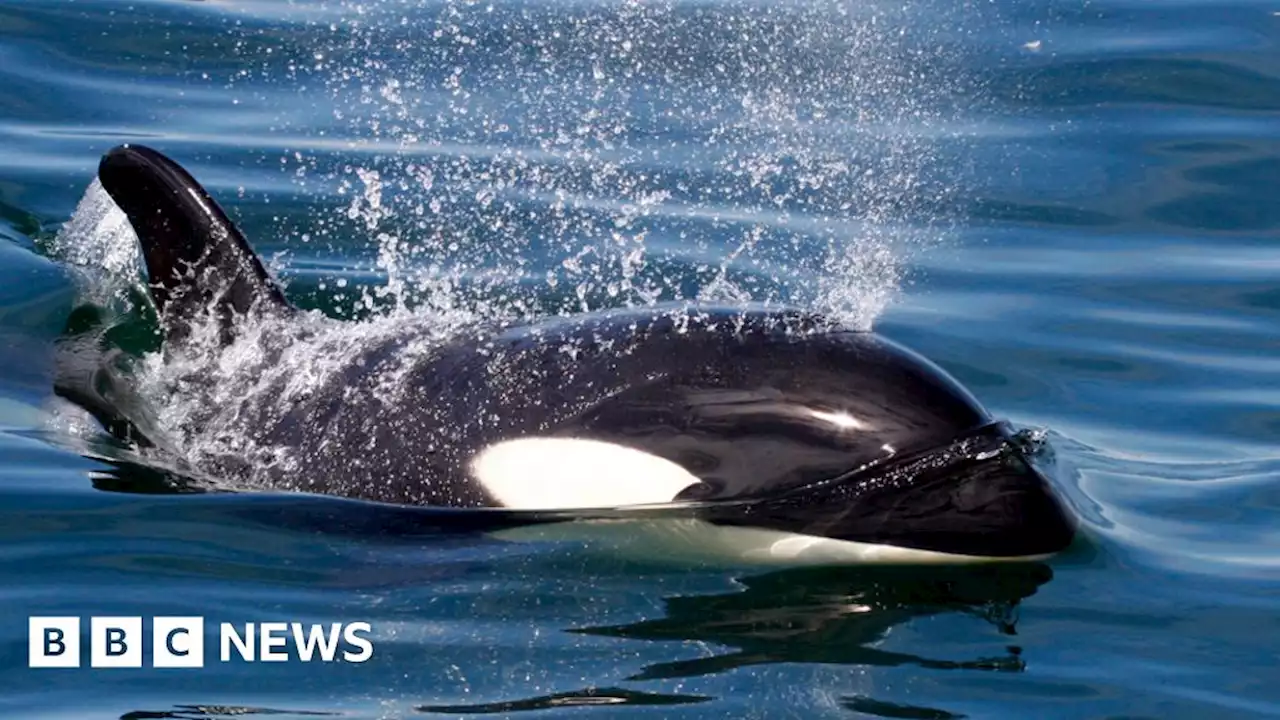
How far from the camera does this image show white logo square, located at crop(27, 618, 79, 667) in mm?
5918

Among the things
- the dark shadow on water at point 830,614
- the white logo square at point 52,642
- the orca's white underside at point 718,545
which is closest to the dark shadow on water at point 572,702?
the dark shadow on water at point 830,614

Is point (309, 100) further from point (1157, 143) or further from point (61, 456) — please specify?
point (61, 456)

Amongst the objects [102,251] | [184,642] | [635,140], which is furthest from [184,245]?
[635,140]

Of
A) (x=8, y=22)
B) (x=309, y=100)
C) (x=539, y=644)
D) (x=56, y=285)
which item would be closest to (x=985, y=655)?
(x=539, y=644)

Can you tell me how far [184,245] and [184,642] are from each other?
219 centimetres

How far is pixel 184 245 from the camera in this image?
25.6ft

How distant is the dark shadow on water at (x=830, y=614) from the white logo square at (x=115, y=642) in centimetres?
128

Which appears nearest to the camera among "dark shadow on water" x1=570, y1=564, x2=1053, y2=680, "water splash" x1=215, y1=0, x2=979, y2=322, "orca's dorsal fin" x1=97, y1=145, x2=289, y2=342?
"dark shadow on water" x1=570, y1=564, x2=1053, y2=680

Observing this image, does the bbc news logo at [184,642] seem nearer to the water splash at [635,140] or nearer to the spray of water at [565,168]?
the spray of water at [565,168]

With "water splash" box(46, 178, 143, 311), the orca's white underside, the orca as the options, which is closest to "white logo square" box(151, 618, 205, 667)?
the orca

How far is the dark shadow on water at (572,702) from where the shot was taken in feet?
18.2

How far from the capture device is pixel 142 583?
6516 mm

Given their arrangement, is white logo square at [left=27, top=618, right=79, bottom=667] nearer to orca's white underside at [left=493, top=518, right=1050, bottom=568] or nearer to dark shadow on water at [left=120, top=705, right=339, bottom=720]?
dark shadow on water at [left=120, top=705, right=339, bottom=720]

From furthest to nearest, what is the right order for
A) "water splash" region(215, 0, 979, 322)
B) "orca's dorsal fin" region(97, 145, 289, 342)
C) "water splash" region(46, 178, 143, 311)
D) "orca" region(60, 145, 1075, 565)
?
"water splash" region(215, 0, 979, 322) < "water splash" region(46, 178, 143, 311) < "orca's dorsal fin" region(97, 145, 289, 342) < "orca" region(60, 145, 1075, 565)
